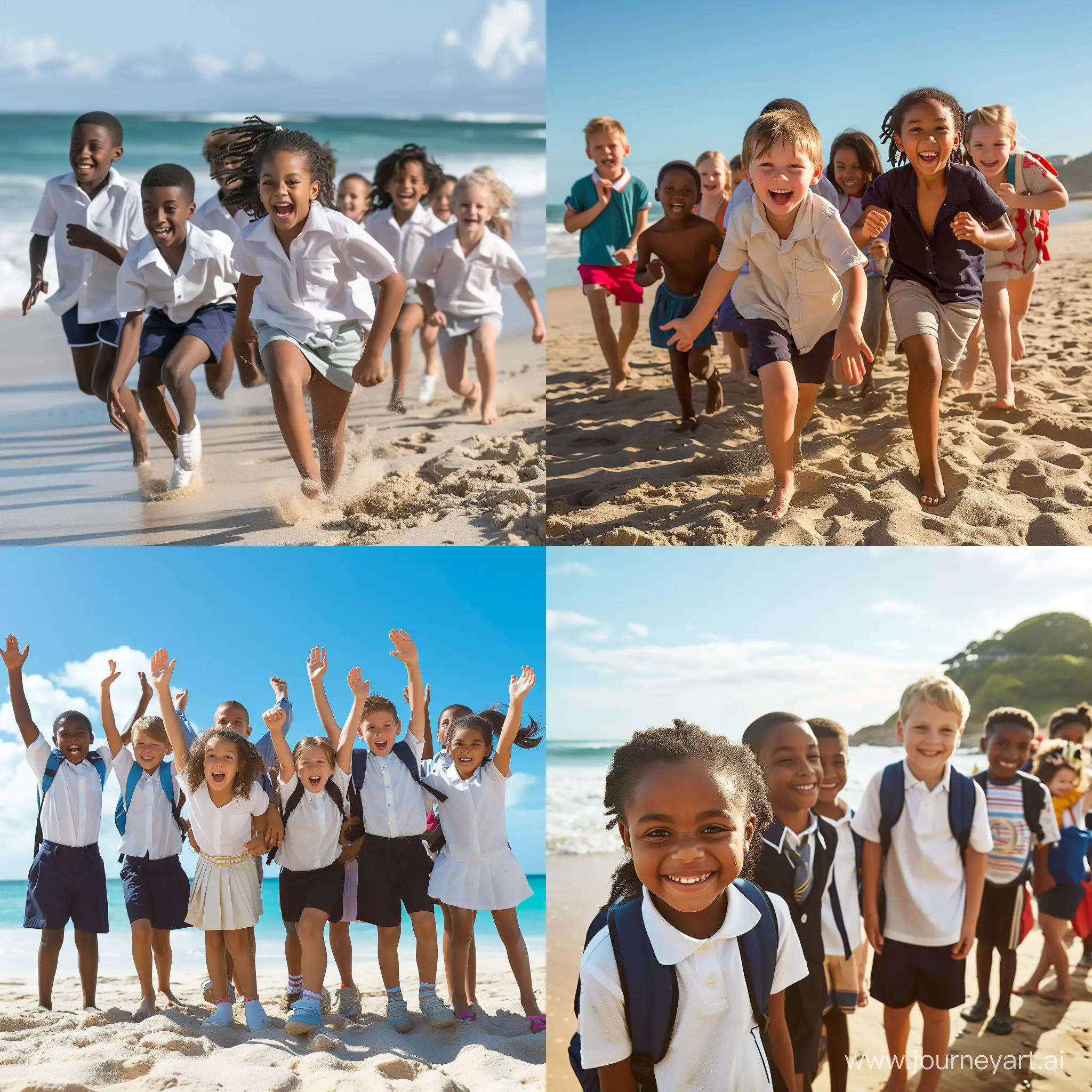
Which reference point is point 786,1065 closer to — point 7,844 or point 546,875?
point 546,875

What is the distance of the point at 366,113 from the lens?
7.31 m

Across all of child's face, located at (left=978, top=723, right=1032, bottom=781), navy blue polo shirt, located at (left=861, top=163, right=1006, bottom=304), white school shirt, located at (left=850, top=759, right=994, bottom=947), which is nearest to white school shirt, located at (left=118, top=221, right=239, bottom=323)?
navy blue polo shirt, located at (left=861, top=163, right=1006, bottom=304)

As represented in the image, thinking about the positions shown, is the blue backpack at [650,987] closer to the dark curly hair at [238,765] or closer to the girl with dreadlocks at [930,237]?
the dark curly hair at [238,765]

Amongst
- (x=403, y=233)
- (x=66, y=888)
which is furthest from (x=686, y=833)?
(x=403, y=233)

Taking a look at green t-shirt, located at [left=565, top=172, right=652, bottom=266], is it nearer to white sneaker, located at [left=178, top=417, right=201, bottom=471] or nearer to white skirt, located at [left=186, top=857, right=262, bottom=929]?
white sneaker, located at [left=178, top=417, right=201, bottom=471]

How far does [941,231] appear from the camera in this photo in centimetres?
424

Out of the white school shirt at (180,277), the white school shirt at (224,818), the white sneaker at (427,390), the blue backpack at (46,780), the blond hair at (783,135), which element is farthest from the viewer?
the white sneaker at (427,390)

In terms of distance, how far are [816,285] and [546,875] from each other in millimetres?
2642

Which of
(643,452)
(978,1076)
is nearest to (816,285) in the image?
(643,452)

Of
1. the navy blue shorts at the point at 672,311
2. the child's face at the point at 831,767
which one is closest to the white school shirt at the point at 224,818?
the child's face at the point at 831,767

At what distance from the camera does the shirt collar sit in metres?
2.50

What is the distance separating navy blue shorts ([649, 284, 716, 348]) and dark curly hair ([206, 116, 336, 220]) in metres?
1.76

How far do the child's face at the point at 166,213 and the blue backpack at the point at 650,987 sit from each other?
354 centimetres

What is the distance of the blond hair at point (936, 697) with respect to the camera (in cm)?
365
